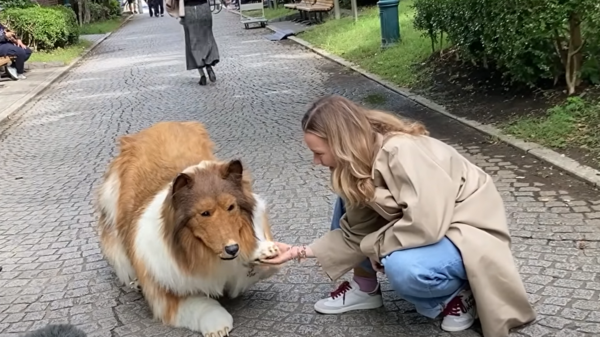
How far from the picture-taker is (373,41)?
1484cm

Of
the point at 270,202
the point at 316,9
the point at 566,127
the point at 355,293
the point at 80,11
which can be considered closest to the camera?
the point at 355,293

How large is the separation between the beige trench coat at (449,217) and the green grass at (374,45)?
7.42 meters

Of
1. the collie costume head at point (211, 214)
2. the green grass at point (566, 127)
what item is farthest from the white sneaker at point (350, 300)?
the green grass at point (566, 127)

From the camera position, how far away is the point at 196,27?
41.5 feet

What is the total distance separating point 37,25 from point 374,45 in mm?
10163

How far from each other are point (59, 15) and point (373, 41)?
10.8 metres

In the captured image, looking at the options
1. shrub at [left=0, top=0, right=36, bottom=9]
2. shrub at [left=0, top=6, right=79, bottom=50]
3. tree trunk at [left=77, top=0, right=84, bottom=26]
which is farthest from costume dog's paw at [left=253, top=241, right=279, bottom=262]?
tree trunk at [left=77, top=0, right=84, bottom=26]

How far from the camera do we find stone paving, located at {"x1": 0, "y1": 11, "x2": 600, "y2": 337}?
3988 mm

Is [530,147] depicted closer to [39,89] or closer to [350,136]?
[350,136]

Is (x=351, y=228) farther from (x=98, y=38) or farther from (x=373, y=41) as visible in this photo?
(x=98, y=38)

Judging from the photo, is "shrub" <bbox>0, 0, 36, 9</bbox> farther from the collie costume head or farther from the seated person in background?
the collie costume head

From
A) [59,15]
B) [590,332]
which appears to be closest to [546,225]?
[590,332]

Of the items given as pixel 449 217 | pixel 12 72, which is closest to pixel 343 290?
pixel 449 217

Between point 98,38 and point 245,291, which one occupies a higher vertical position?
point 98,38
